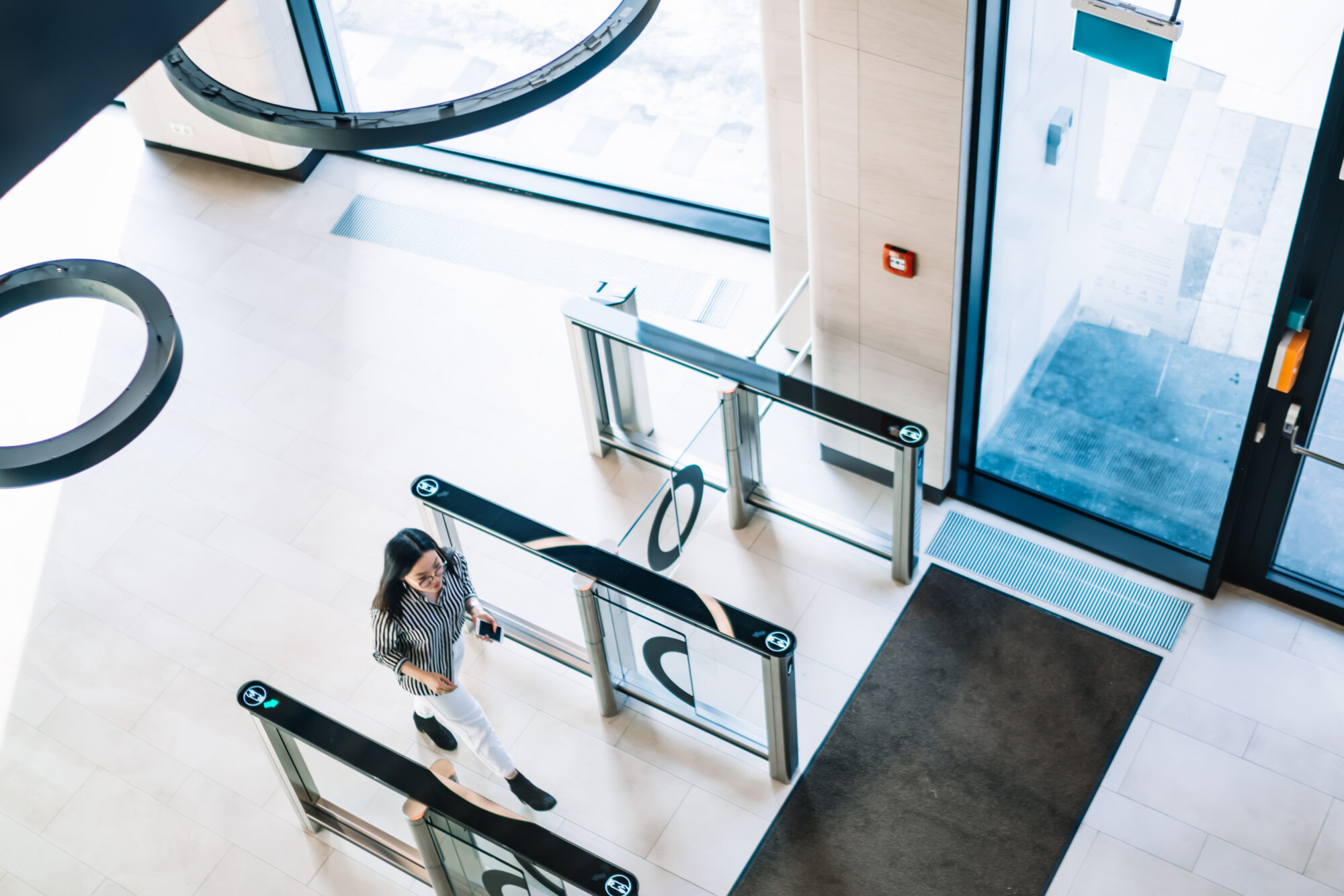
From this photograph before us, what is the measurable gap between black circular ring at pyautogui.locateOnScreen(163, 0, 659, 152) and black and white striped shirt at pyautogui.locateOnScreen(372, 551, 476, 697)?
2.95 meters

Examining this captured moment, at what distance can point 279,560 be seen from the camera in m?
6.53

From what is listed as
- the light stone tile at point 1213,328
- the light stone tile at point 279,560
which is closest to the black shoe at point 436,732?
the light stone tile at point 279,560

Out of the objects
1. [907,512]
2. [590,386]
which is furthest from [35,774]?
[907,512]

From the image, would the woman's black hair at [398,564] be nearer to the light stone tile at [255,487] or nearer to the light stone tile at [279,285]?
the light stone tile at [255,487]

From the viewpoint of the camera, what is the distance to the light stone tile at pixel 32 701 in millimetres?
5988

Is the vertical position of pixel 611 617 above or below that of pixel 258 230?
above

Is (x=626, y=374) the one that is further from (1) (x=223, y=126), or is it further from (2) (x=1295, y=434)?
(2) (x=1295, y=434)

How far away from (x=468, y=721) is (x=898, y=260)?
268 centimetres

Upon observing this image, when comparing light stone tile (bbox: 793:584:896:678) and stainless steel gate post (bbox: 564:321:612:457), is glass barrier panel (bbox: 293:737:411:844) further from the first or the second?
stainless steel gate post (bbox: 564:321:612:457)

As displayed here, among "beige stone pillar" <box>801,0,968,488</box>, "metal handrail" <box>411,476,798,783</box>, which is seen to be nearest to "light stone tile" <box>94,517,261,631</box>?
"metal handrail" <box>411,476,798,783</box>

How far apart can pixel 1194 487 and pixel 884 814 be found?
2074 mm

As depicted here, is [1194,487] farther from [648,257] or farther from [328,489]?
[328,489]

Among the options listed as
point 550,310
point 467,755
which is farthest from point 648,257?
point 467,755

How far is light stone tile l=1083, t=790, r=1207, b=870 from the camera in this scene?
5.02 meters
